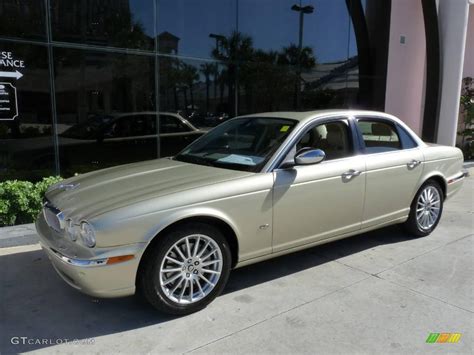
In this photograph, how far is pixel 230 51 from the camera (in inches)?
391

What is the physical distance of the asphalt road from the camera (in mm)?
3066

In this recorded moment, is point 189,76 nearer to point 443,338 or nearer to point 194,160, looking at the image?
point 194,160

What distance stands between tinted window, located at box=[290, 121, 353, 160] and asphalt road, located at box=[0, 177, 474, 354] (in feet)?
3.87

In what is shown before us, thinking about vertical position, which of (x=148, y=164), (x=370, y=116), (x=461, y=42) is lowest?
(x=148, y=164)

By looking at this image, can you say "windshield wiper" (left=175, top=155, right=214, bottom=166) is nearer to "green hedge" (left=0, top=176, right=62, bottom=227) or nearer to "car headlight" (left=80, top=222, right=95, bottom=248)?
"car headlight" (left=80, top=222, right=95, bottom=248)

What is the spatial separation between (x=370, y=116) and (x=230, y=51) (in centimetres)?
573

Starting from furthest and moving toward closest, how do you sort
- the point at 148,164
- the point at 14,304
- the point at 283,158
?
1. the point at 148,164
2. the point at 283,158
3. the point at 14,304

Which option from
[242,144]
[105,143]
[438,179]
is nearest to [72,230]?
[242,144]

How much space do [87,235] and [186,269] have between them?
81 centimetres

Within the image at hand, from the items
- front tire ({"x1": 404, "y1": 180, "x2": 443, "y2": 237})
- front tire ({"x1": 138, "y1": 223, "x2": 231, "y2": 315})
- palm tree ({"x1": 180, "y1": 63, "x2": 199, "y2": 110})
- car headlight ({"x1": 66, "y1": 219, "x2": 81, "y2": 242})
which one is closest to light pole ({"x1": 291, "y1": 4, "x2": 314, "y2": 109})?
palm tree ({"x1": 180, "y1": 63, "x2": 199, "y2": 110})

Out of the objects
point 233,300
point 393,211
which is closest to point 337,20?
point 393,211

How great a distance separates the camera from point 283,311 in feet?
11.5

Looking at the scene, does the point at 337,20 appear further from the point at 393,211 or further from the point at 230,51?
the point at 393,211

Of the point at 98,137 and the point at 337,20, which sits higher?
the point at 337,20
